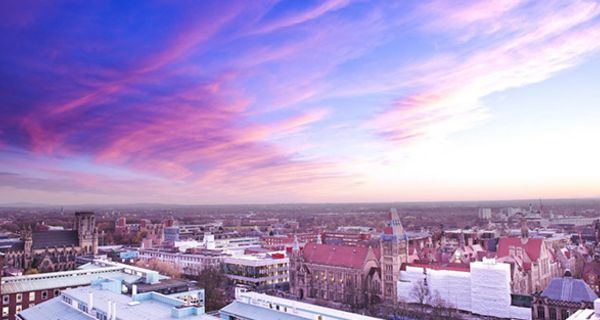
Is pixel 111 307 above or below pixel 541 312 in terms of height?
above

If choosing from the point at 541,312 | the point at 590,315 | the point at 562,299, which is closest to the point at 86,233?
the point at 541,312

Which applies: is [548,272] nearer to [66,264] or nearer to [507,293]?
[507,293]

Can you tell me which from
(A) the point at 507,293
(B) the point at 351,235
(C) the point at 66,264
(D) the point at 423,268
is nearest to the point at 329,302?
(D) the point at 423,268

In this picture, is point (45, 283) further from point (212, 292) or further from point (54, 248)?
point (54, 248)

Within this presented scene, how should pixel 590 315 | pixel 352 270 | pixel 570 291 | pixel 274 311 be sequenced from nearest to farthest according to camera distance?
pixel 590 315 → pixel 274 311 → pixel 570 291 → pixel 352 270

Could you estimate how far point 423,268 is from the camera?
76000 millimetres

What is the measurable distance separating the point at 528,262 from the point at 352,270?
1089 inches

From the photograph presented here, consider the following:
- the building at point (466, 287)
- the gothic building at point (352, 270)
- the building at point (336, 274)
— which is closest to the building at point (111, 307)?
the gothic building at point (352, 270)

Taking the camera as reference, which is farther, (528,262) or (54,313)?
(528,262)

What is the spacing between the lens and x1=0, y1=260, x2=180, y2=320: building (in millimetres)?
59000

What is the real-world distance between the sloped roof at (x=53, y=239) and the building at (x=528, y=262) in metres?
95.3

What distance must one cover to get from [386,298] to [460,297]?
1219cm

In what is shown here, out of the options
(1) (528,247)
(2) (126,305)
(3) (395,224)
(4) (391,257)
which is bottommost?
(4) (391,257)

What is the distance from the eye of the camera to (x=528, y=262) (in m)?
78.1
